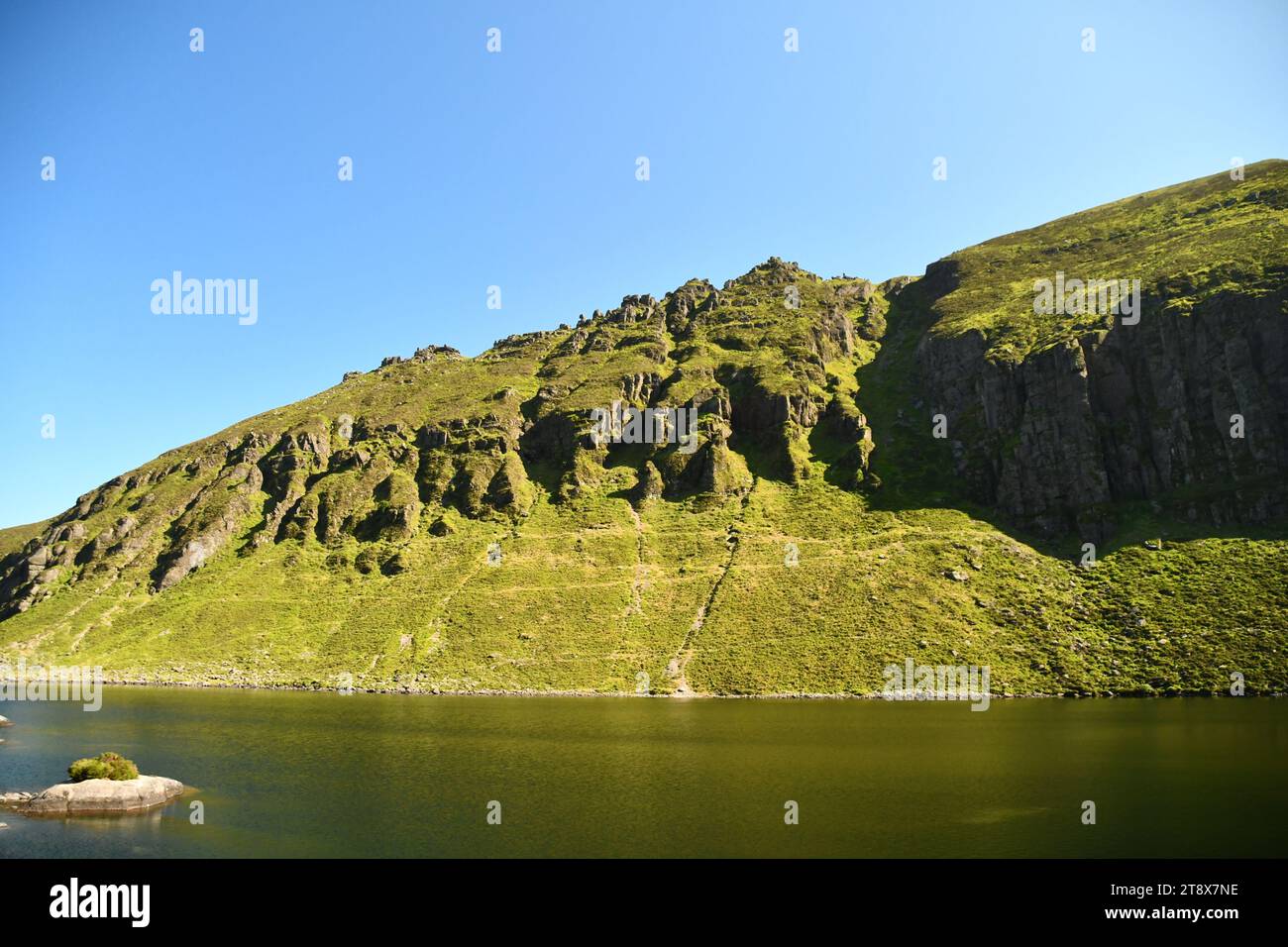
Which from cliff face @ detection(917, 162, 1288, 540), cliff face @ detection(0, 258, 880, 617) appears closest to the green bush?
cliff face @ detection(0, 258, 880, 617)

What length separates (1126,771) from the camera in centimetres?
3931

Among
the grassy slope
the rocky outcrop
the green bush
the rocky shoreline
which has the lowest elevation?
the rocky shoreline

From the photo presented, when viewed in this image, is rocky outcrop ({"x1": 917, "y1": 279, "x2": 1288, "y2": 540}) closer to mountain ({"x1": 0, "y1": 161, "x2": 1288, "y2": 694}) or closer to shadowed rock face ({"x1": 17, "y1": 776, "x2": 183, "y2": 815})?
mountain ({"x1": 0, "y1": 161, "x2": 1288, "y2": 694})

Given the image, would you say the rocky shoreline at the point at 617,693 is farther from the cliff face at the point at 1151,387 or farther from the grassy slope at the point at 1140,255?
the grassy slope at the point at 1140,255

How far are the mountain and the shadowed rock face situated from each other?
165 ft

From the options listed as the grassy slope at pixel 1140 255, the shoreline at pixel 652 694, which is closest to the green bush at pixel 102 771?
the shoreline at pixel 652 694

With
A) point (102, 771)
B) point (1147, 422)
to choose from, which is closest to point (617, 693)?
point (102, 771)

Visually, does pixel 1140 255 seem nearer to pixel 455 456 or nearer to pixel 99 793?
pixel 455 456

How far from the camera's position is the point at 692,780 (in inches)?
1561

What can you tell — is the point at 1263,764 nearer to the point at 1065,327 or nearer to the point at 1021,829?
the point at 1021,829

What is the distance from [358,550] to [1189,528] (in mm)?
132161

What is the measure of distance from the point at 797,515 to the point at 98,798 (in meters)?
98.3

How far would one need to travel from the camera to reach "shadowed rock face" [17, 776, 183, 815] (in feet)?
119
